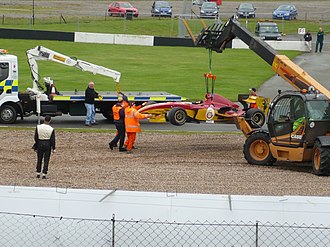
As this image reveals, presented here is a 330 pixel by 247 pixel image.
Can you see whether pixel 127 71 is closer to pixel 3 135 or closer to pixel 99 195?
pixel 3 135

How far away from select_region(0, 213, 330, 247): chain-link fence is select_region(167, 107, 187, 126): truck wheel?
13794 mm

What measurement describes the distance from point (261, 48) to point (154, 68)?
2150 centimetres

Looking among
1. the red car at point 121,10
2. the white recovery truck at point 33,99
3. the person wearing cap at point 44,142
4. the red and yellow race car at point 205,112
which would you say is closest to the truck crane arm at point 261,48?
the red and yellow race car at point 205,112

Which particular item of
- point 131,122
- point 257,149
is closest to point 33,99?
point 131,122

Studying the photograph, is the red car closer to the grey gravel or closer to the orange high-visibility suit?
the grey gravel

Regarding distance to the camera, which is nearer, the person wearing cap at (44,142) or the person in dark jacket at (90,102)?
the person wearing cap at (44,142)

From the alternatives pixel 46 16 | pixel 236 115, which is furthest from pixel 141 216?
pixel 46 16

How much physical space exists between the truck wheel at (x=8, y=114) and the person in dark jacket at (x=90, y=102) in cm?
246

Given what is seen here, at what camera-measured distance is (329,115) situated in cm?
1855

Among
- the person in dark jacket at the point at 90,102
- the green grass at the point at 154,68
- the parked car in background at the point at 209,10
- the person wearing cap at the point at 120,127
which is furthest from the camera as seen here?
the parked car in background at the point at 209,10

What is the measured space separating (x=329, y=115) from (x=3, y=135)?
34.5ft

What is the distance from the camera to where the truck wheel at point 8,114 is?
27391 millimetres

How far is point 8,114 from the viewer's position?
27.4 meters

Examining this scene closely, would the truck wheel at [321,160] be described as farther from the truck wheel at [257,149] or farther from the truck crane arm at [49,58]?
the truck crane arm at [49,58]
